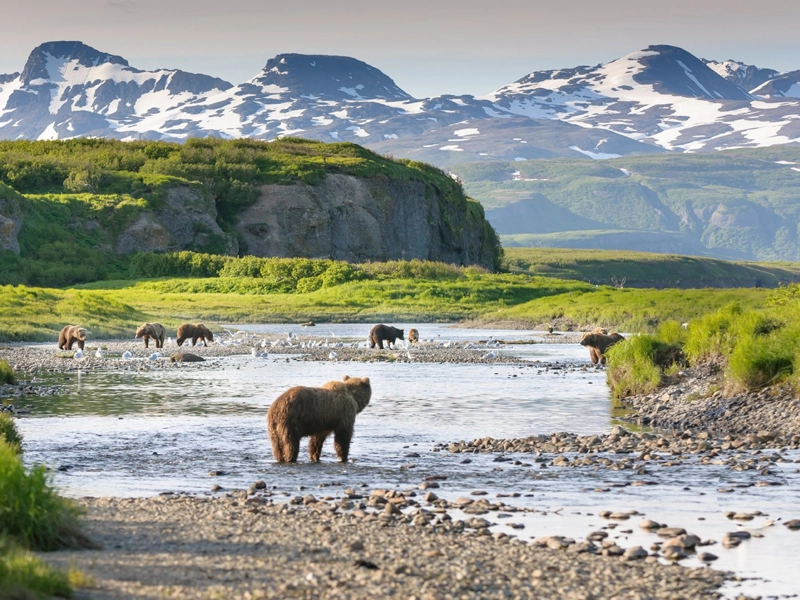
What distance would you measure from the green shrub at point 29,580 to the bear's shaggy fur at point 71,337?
31.0 metres

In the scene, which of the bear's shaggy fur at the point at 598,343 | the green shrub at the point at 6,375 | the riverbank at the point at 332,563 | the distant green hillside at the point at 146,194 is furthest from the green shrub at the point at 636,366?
the distant green hillside at the point at 146,194

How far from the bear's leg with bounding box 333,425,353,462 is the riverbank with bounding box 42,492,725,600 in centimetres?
424

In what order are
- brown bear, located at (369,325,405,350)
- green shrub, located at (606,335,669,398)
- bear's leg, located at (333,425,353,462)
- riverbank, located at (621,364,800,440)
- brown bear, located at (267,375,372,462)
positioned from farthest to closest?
brown bear, located at (369,325,405,350) → green shrub, located at (606,335,669,398) → riverbank, located at (621,364,800,440) → bear's leg, located at (333,425,353,462) → brown bear, located at (267,375,372,462)

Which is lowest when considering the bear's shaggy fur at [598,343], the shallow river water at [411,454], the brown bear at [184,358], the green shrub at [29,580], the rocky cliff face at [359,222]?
the shallow river water at [411,454]

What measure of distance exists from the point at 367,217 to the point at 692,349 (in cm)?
7693

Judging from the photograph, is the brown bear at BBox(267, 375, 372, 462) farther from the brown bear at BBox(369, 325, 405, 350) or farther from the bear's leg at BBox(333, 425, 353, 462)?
the brown bear at BBox(369, 325, 405, 350)

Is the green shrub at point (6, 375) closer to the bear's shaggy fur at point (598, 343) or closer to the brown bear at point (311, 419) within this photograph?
the brown bear at point (311, 419)

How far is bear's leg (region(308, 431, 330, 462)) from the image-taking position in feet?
54.8

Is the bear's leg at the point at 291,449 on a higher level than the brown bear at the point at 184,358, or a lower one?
lower

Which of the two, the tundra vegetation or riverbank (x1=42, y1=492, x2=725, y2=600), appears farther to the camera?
the tundra vegetation

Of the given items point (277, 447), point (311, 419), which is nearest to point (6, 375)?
point (277, 447)

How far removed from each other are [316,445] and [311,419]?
0.85 meters

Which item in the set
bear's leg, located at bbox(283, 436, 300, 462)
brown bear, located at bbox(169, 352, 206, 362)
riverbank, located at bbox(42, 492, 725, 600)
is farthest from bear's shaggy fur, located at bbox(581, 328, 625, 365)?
riverbank, located at bbox(42, 492, 725, 600)

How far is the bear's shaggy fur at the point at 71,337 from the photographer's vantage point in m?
38.6
